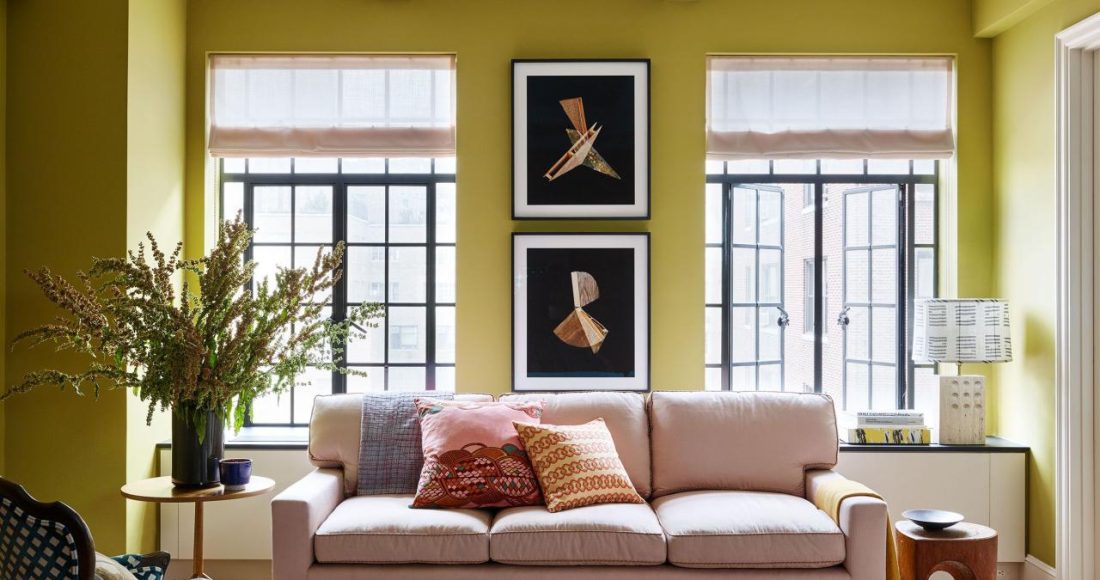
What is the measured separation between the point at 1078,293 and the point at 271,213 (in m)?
3.89

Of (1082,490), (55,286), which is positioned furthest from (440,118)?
(1082,490)

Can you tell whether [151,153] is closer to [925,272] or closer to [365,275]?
[365,275]

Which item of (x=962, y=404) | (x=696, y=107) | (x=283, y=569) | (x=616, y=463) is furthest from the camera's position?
(x=696, y=107)

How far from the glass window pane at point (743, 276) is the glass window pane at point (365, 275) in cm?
185

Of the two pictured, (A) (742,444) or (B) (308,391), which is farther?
(B) (308,391)

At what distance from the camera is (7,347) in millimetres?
3871

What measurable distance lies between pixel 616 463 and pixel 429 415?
0.81 meters

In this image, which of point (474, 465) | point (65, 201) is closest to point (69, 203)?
point (65, 201)

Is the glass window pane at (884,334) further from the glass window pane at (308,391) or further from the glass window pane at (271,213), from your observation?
the glass window pane at (271,213)

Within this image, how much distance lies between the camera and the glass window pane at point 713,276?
464cm

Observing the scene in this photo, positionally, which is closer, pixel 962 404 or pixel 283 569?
pixel 283 569

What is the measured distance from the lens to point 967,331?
4.09 m

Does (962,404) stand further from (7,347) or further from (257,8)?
(7,347)

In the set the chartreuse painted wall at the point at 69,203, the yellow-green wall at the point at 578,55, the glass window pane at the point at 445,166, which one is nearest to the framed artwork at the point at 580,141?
the yellow-green wall at the point at 578,55
